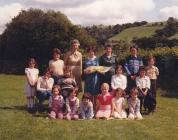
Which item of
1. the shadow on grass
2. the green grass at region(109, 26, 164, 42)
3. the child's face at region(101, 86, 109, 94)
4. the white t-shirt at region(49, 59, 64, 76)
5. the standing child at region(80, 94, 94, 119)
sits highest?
the green grass at region(109, 26, 164, 42)

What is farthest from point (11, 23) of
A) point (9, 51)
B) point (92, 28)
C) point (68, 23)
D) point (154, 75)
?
point (154, 75)

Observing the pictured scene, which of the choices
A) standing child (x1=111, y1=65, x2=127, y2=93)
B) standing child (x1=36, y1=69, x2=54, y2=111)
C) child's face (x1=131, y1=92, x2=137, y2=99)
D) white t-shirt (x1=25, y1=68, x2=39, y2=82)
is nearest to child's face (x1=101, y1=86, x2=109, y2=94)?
standing child (x1=111, y1=65, x2=127, y2=93)

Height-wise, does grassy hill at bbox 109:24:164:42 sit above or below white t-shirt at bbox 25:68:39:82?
above

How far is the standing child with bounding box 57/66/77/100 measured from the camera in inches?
586

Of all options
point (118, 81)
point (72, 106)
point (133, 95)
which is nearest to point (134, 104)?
point (133, 95)

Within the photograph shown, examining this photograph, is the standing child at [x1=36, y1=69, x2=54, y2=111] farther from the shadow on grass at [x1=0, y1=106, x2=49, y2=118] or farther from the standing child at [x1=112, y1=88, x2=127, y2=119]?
the standing child at [x1=112, y1=88, x2=127, y2=119]

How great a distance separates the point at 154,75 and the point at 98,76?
6.70ft

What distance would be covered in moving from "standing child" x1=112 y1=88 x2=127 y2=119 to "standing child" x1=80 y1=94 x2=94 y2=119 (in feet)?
2.56

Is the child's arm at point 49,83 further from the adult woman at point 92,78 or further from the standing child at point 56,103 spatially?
the adult woman at point 92,78

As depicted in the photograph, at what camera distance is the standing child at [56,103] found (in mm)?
14203

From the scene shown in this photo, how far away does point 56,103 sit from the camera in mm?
14383

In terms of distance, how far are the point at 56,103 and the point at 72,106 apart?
0.47m

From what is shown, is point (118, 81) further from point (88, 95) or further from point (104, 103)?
point (88, 95)

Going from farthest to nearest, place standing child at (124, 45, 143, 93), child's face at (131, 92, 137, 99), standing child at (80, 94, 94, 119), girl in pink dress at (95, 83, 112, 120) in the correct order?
standing child at (124, 45, 143, 93) < child's face at (131, 92, 137, 99) < girl in pink dress at (95, 83, 112, 120) < standing child at (80, 94, 94, 119)
